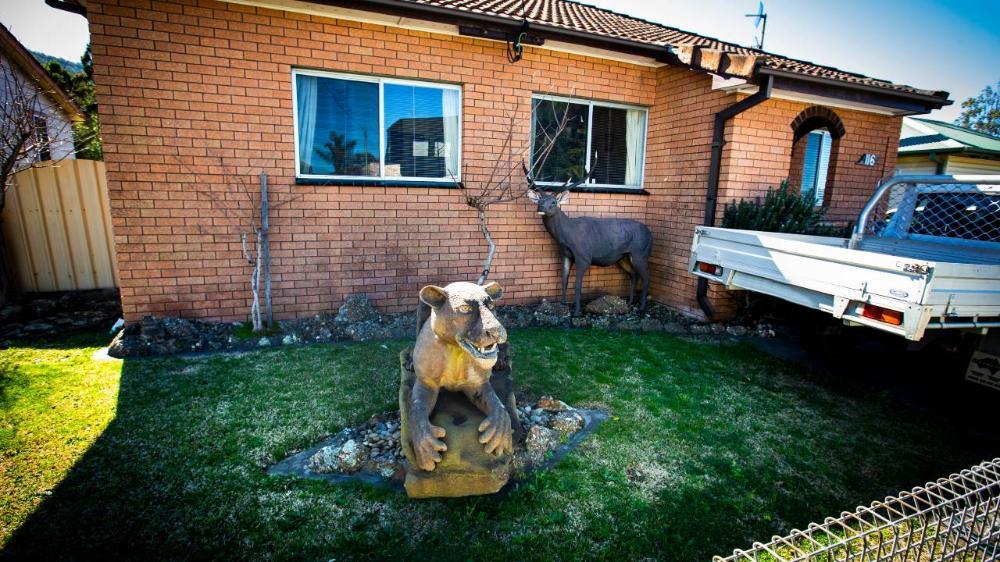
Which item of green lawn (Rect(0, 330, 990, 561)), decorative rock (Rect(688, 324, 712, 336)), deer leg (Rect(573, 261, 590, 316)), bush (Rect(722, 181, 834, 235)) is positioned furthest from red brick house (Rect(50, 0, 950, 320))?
green lawn (Rect(0, 330, 990, 561))

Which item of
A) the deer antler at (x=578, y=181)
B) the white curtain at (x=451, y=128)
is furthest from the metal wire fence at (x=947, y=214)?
the white curtain at (x=451, y=128)

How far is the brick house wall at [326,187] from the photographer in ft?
16.9

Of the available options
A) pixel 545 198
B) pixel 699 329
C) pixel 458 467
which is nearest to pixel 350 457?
pixel 458 467

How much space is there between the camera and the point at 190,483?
2.88 meters

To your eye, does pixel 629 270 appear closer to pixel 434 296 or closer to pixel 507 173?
pixel 507 173

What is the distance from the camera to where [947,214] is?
4906mm

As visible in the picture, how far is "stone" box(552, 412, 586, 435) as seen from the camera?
3.58 m

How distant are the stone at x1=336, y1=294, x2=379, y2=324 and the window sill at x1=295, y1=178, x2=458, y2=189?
4.83 ft

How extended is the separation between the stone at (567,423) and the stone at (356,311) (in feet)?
10.5

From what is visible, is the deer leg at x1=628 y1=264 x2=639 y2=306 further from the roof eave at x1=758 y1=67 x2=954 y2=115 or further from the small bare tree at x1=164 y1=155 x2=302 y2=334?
the small bare tree at x1=164 y1=155 x2=302 y2=334

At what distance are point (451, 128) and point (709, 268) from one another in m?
3.86

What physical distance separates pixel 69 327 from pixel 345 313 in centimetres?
341

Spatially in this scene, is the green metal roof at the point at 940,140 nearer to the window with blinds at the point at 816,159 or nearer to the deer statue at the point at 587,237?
the window with blinds at the point at 816,159

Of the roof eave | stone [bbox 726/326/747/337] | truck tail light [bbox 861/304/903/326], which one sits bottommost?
stone [bbox 726/326/747/337]
